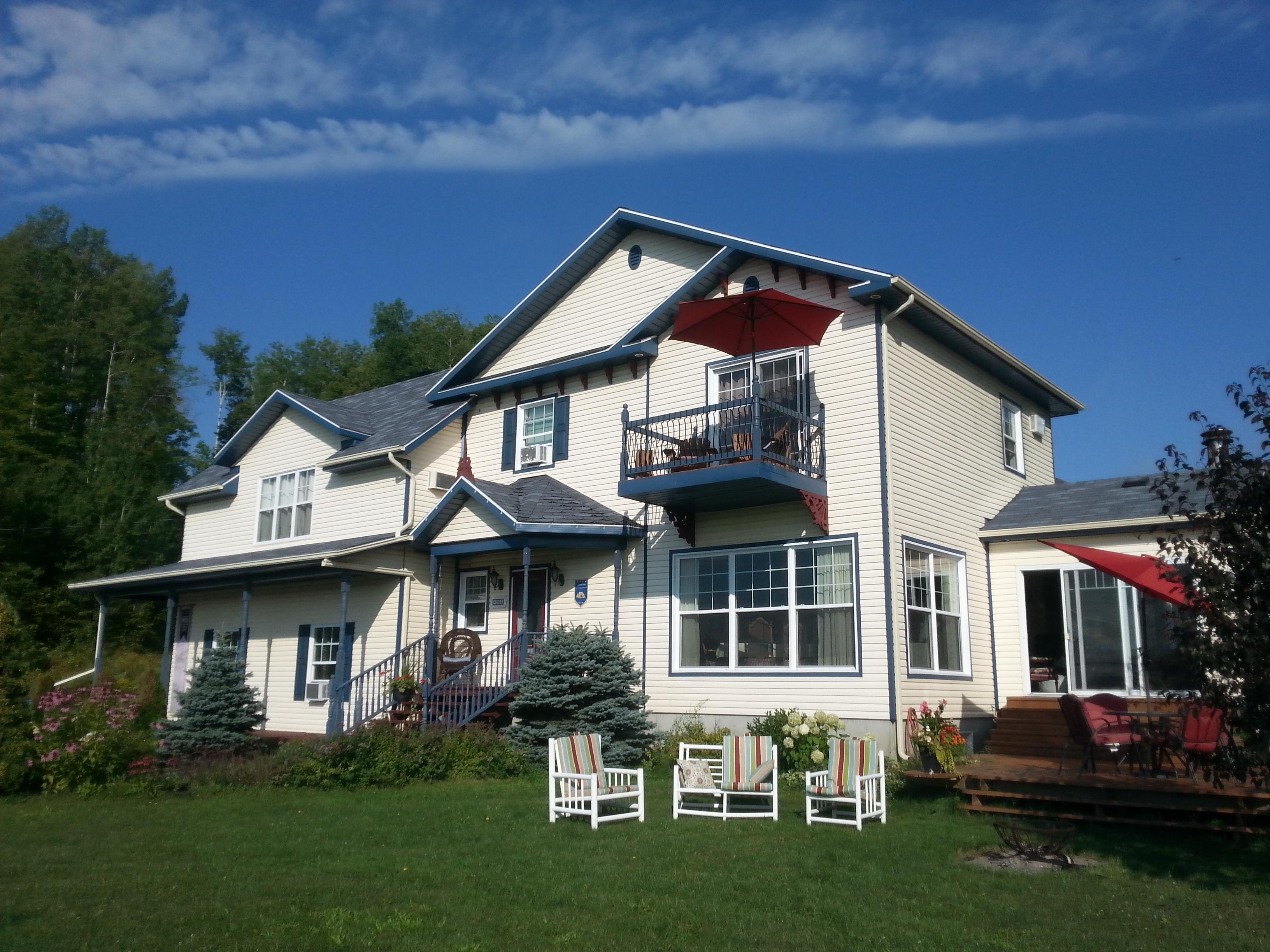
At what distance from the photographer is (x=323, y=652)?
21.7 meters

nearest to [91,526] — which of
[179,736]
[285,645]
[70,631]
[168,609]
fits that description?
[70,631]

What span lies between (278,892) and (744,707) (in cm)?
882

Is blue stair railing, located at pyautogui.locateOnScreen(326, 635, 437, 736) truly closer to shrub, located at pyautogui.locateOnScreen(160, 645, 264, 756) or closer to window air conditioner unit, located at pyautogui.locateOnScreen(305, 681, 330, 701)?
shrub, located at pyautogui.locateOnScreen(160, 645, 264, 756)

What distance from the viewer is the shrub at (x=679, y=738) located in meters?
15.3

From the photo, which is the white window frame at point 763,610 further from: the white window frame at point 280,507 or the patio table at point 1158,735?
the white window frame at point 280,507

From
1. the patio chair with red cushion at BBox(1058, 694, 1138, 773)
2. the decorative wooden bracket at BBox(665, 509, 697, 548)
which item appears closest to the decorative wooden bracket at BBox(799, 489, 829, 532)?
the decorative wooden bracket at BBox(665, 509, 697, 548)

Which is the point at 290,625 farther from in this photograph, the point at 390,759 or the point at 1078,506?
the point at 1078,506

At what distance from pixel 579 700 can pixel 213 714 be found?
6352 mm

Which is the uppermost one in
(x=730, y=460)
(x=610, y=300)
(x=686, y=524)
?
(x=610, y=300)

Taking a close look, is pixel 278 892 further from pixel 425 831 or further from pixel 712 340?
pixel 712 340

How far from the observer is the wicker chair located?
18406 mm

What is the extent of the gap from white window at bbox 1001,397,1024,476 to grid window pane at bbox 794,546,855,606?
5.53 m

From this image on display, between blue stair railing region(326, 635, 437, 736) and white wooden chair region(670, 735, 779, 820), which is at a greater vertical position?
blue stair railing region(326, 635, 437, 736)

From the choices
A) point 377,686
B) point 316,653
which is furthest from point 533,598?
point 316,653
